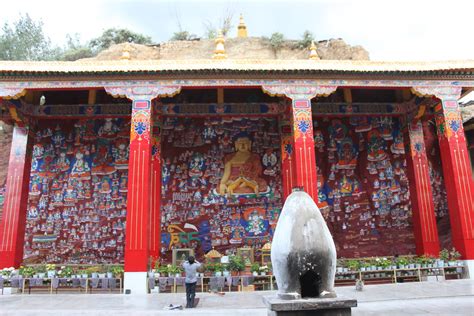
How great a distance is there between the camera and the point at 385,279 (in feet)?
40.8

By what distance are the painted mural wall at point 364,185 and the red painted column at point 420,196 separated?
47cm

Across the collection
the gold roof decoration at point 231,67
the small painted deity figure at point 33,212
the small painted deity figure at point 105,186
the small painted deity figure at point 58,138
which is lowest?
the small painted deity figure at point 33,212

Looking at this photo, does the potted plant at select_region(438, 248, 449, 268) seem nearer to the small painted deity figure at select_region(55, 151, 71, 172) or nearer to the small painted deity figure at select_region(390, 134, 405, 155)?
the small painted deity figure at select_region(390, 134, 405, 155)

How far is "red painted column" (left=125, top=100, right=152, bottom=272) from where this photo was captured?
11.1m

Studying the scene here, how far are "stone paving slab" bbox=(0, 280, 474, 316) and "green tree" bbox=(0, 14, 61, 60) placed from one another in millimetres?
25603

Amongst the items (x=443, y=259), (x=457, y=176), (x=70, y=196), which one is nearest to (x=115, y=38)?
(x=70, y=196)

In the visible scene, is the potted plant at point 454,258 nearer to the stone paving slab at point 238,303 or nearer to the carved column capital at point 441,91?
the stone paving slab at point 238,303

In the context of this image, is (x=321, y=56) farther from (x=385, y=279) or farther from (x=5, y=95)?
(x=5, y=95)

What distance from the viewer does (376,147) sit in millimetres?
16094

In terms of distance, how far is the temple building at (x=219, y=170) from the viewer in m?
14.4

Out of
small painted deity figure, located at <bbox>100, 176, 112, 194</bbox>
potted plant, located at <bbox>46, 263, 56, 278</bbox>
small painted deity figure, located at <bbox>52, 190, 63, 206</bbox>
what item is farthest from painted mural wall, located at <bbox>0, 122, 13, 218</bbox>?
potted plant, located at <bbox>46, 263, 56, 278</bbox>

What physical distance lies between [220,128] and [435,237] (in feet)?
30.3

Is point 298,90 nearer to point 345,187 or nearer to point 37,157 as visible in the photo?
point 345,187

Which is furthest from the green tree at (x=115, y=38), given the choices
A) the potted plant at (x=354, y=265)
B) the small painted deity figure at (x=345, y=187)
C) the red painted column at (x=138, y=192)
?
the potted plant at (x=354, y=265)
